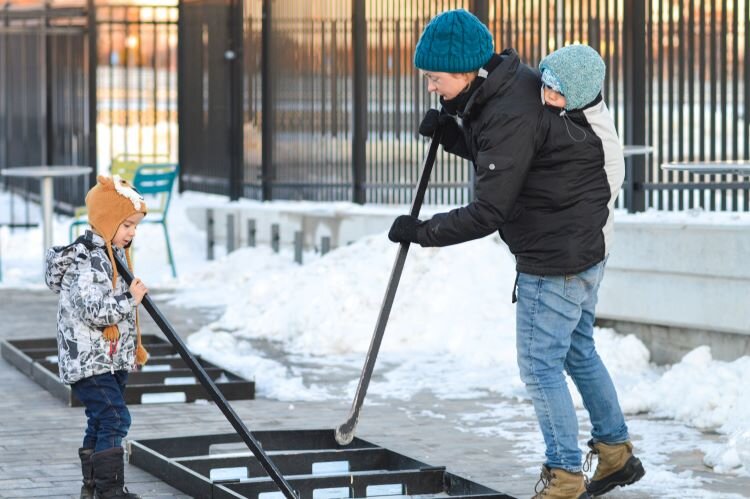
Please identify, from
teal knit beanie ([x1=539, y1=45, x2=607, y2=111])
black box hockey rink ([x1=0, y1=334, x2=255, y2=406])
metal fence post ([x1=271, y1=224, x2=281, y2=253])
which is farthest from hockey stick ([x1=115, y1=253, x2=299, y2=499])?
metal fence post ([x1=271, y1=224, x2=281, y2=253])

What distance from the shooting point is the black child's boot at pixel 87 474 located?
5848 millimetres

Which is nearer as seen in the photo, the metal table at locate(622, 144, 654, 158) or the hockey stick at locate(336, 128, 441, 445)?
the hockey stick at locate(336, 128, 441, 445)

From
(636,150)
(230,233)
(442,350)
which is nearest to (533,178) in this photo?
(636,150)

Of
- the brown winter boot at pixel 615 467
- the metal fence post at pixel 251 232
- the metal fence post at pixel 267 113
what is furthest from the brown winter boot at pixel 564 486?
the metal fence post at pixel 267 113

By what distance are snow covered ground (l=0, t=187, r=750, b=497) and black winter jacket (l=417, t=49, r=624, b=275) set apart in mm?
1216

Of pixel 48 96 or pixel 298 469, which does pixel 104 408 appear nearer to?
pixel 298 469

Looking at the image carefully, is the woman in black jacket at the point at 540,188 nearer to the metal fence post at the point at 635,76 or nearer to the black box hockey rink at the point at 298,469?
the black box hockey rink at the point at 298,469

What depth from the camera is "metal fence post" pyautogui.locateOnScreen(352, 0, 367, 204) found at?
14000mm

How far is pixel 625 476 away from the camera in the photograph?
19.5 ft

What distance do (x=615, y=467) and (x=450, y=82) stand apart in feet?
5.44

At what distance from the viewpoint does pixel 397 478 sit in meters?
6.00

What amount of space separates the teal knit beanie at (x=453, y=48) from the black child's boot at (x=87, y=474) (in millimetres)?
1987

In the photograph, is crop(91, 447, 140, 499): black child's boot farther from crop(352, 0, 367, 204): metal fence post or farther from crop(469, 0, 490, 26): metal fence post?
crop(352, 0, 367, 204): metal fence post

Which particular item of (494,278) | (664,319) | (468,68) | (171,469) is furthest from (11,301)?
(468,68)
